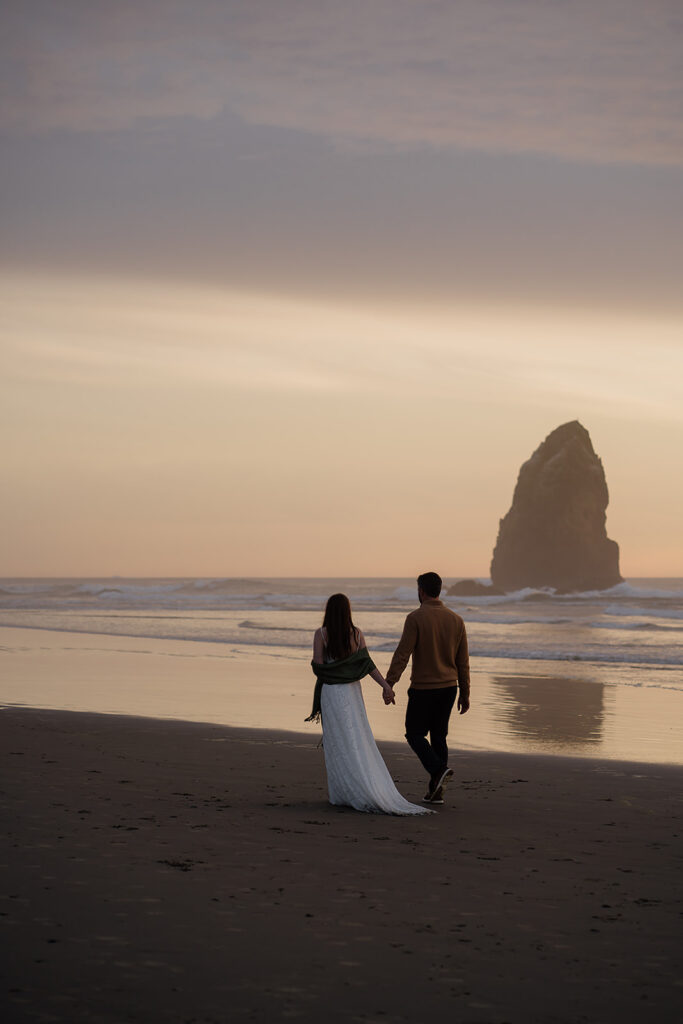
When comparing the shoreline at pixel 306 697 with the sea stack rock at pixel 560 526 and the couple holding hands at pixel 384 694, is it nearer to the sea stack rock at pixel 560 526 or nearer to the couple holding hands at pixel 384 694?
the couple holding hands at pixel 384 694

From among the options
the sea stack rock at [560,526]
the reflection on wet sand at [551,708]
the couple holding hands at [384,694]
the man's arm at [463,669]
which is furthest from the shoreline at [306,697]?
the sea stack rock at [560,526]

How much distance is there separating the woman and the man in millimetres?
435

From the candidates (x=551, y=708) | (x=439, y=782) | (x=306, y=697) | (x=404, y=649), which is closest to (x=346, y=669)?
(x=404, y=649)

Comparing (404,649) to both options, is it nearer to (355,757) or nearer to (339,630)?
(339,630)

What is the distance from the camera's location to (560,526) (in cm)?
9706

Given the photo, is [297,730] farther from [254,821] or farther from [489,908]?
[489,908]

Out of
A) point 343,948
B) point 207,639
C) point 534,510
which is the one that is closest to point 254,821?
point 343,948

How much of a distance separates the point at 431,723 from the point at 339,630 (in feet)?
3.92

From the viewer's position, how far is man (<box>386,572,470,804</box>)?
317 inches

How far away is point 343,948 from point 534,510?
9692 centimetres

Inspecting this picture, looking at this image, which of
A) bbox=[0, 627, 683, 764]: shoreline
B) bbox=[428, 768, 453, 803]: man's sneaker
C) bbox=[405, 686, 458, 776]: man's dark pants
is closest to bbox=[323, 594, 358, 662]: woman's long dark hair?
bbox=[405, 686, 458, 776]: man's dark pants

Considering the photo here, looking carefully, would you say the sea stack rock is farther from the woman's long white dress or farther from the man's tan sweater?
the woman's long white dress

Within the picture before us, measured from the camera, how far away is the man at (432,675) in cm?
806

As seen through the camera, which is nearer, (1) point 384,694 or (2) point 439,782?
(1) point 384,694
